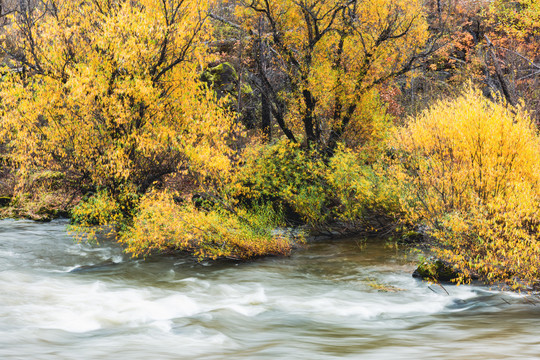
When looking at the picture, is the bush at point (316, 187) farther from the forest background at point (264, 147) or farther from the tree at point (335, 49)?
the tree at point (335, 49)

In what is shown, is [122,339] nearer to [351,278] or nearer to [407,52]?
[351,278]

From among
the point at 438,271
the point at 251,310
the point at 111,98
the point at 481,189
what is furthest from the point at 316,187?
the point at 111,98

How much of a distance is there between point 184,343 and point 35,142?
9.15 meters

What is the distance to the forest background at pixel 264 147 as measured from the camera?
9.14 m

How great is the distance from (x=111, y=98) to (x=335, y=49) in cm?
876

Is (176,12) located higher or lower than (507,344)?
higher

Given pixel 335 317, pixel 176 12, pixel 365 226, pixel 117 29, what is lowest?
pixel 335 317

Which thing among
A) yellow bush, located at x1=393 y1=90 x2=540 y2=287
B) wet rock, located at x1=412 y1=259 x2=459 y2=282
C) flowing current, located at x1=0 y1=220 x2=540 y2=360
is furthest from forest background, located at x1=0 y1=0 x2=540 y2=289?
flowing current, located at x1=0 y1=220 x2=540 y2=360

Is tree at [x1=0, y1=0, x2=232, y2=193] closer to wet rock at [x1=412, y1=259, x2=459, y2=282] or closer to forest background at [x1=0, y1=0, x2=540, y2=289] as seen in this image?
forest background at [x1=0, y1=0, x2=540, y2=289]

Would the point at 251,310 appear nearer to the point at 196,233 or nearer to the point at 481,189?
the point at 196,233

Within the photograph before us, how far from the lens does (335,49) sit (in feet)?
56.9

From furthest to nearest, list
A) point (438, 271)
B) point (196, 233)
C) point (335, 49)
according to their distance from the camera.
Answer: point (335, 49), point (196, 233), point (438, 271)

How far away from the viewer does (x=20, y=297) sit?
29.6ft

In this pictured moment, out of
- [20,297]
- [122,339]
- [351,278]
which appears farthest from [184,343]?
[351,278]
